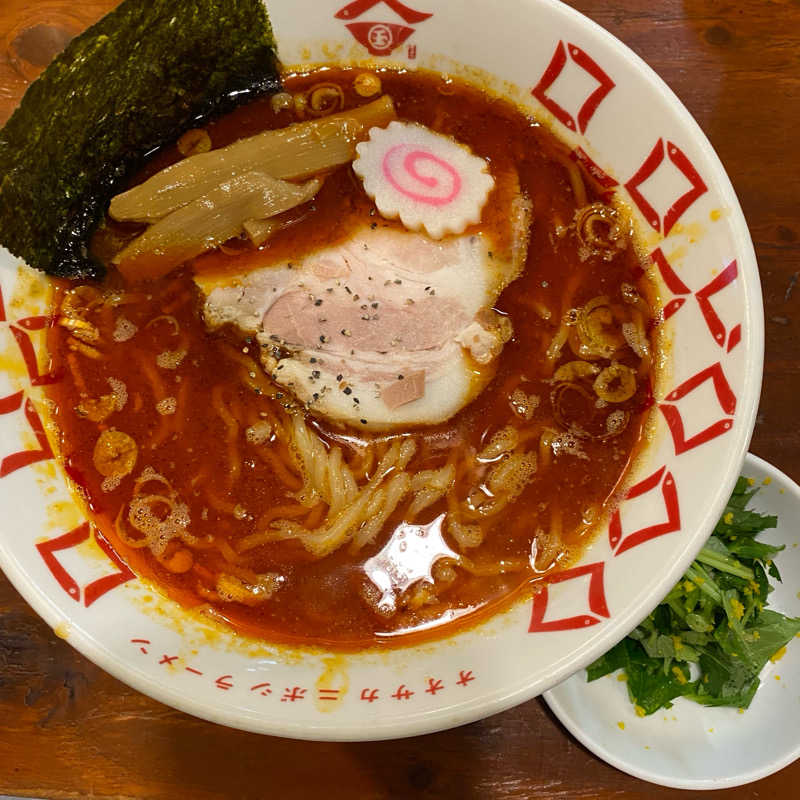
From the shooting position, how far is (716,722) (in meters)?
1.92

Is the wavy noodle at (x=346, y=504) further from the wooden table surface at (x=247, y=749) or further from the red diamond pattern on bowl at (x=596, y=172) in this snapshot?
the red diamond pattern on bowl at (x=596, y=172)

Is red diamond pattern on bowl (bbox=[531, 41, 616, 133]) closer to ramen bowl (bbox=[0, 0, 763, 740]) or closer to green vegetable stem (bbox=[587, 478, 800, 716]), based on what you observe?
ramen bowl (bbox=[0, 0, 763, 740])

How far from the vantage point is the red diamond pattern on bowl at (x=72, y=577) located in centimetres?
150

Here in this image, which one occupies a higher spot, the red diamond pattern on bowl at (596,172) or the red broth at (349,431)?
the red diamond pattern on bowl at (596,172)

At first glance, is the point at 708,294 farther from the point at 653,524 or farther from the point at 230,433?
the point at 230,433

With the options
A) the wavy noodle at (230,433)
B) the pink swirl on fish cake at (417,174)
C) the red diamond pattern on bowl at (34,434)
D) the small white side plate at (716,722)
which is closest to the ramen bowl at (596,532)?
the red diamond pattern on bowl at (34,434)

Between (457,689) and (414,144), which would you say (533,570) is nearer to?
(457,689)

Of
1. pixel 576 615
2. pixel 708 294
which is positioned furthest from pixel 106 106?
pixel 576 615

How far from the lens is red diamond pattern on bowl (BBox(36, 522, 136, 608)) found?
1.50 meters

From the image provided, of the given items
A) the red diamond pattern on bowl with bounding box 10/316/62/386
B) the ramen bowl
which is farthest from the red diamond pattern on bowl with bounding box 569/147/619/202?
the red diamond pattern on bowl with bounding box 10/316/62/386

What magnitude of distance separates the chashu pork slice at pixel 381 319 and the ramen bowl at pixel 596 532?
35cm

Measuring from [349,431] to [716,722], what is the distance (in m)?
1.32

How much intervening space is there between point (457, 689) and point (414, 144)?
1.33 m

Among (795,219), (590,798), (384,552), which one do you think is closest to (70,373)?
(384,552)
